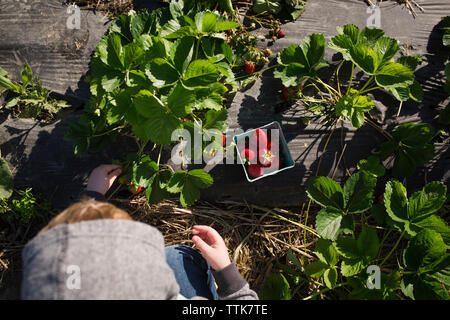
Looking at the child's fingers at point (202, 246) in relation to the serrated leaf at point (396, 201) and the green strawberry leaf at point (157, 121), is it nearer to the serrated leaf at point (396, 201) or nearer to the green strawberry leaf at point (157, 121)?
the green strawberry leaf at point (157, 121)

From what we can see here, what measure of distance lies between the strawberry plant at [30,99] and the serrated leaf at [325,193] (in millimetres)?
1232

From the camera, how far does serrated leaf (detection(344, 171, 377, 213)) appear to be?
128 centimetres

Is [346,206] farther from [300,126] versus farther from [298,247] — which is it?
[300,126]

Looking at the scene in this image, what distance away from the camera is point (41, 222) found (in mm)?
1501

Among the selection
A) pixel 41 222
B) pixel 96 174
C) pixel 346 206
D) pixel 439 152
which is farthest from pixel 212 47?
pixel 439 152

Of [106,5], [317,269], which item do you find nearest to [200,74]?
[106,5]

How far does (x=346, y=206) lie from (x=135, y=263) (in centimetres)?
95

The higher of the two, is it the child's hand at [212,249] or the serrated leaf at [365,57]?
the serrated leaf at [365,57]

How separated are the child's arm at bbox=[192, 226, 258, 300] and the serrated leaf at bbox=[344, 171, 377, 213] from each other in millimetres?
538

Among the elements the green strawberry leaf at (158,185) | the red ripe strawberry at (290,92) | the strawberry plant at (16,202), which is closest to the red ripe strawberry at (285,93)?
the red ripe strawberry at (290,92)

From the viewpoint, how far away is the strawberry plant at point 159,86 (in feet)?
3.77

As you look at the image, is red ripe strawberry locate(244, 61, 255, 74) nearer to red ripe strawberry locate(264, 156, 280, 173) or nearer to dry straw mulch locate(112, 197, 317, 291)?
red ripe strawberry locate(264, 156, 280, 173)

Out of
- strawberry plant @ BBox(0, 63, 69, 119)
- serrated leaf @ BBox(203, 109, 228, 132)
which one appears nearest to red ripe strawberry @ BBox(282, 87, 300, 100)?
serrated leaf @ BBox(203, 109, 228, 132)
